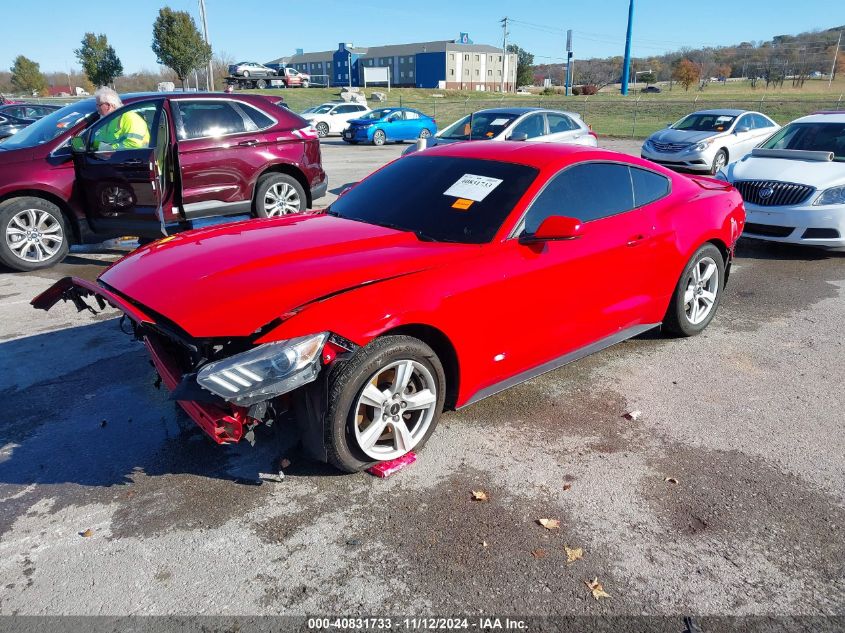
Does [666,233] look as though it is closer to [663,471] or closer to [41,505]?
[663,471]

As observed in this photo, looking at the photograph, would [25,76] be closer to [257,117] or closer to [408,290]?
[257,117]

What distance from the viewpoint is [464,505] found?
3113mm

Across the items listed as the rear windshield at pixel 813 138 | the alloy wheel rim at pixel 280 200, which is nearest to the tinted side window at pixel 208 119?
the alloy wheel rim at pixel 280 200

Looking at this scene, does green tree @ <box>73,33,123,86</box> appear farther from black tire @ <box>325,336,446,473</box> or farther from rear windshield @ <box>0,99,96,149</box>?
black tire @ <box>325,336,446,473</box>

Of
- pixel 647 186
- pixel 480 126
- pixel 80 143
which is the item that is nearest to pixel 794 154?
pixel 647 186

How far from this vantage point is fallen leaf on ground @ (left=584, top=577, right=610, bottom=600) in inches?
101

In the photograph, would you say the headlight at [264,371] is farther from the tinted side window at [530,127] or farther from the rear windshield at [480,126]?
the tinted side window at [530,127]

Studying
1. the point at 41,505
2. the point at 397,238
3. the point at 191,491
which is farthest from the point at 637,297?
the point at 41,505

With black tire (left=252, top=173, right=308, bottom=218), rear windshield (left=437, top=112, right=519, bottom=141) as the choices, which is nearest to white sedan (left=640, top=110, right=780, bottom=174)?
rear windshield (left=437, top=112, right=519, bottom=141)

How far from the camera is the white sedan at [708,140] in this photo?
600 inches

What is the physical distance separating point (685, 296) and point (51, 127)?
23.1 ft

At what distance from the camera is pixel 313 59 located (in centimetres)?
11831

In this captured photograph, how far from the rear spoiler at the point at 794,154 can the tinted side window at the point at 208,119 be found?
7.14m

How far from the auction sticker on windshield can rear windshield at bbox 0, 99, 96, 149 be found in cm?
536
